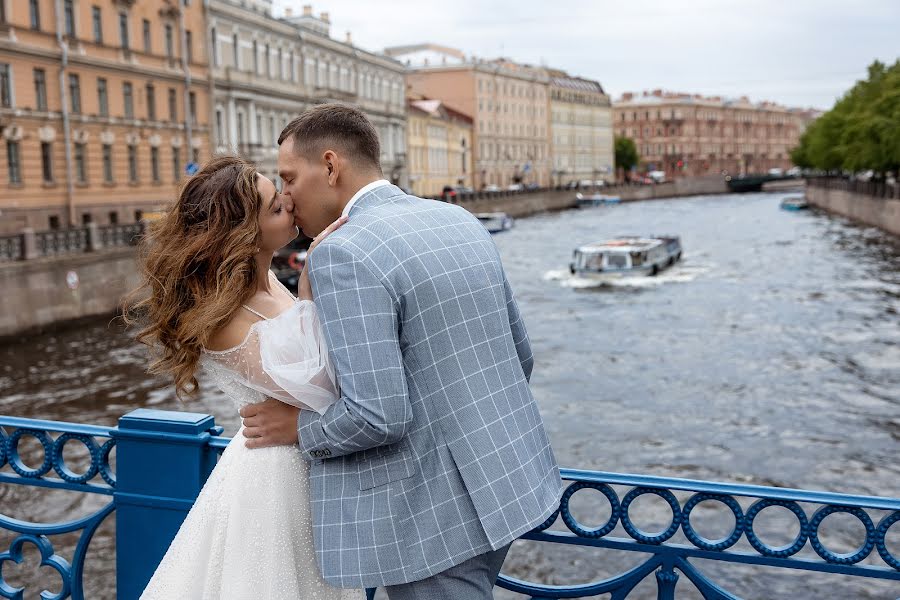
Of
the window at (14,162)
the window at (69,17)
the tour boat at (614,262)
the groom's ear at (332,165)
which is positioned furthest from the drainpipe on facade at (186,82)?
the groom's ear at (332,165)

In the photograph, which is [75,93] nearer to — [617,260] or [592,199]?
[617,260]

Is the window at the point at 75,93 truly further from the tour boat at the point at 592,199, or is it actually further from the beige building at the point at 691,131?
the beige building at the point at 691,131

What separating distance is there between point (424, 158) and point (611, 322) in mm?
42650

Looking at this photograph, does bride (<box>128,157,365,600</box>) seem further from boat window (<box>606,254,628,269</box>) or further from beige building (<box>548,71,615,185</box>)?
beige building (<box>548,71,615,185</box>)

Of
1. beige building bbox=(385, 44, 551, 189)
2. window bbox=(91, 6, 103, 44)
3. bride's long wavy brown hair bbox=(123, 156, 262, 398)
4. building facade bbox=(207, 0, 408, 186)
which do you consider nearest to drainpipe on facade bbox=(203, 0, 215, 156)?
building facade bbox=(207, 0, 408, 186)

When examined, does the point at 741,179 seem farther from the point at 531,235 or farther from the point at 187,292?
the point at 187,292

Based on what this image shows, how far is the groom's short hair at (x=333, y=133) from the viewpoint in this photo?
189 cm

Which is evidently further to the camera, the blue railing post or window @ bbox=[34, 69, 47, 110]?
window @ bbox=[34, 69, 47, 110]

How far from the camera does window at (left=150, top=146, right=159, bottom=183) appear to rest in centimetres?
3225

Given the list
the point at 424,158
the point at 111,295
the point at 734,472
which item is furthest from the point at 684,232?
the point at 734,472

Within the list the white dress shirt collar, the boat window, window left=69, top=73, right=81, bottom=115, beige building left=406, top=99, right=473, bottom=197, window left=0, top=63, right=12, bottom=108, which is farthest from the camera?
beige building left=406, top=99, right=473, bottom=197

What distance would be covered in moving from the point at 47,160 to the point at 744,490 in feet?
90.2

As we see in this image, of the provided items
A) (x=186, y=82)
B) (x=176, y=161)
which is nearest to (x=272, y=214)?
(x=176, y=161)

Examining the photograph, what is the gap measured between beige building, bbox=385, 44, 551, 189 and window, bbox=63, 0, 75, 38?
4772 centimetres
